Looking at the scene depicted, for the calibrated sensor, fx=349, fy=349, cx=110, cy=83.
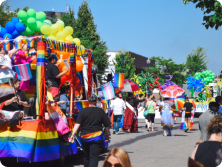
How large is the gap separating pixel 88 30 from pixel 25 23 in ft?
104

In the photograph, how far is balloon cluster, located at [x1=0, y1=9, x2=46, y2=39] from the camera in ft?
35.3

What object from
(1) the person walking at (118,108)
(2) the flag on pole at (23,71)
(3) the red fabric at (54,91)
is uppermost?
(2) the flag on pole at (23,71)

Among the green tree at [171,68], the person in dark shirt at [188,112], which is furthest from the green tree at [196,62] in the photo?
the person in dark shirt at [188,112]

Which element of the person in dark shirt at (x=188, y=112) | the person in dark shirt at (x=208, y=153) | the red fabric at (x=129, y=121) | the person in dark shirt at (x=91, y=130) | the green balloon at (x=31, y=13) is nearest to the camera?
the person in dark shirt at (x=208, y=153)

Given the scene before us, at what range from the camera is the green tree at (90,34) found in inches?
1638

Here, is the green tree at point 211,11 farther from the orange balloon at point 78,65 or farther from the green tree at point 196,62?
the green tree at point 196,62

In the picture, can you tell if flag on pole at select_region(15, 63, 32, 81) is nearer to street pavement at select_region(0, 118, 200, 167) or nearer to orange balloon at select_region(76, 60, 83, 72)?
orange balloon at select_region(76, 60, 83, 72)

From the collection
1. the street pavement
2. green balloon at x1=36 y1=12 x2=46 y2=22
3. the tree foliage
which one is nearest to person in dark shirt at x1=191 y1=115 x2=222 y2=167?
the street pavement

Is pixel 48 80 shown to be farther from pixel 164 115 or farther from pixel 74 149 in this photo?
pixel 164 115

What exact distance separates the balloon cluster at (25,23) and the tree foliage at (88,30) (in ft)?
97.4

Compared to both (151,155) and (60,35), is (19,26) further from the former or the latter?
(151,155)

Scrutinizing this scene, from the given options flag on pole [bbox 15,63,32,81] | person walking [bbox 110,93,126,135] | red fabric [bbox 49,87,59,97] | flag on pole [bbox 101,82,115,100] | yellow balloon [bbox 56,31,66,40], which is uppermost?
yellow balloon [bbox 56,31,66,40]

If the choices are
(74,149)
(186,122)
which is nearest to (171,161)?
(74,149)

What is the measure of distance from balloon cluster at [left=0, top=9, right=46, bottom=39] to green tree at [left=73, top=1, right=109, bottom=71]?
29.8 m
